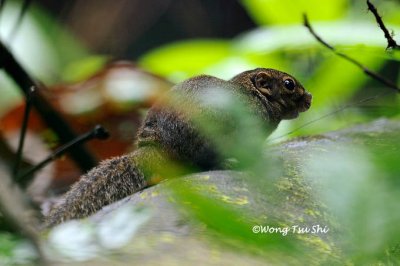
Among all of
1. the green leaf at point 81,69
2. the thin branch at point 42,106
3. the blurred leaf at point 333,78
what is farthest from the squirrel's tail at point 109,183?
the green leaf at point 81,69

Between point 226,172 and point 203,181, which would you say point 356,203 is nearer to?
point 203,181

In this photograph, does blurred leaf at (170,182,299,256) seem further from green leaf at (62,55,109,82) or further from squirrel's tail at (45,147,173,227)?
green leaf at (62,55,109,82)

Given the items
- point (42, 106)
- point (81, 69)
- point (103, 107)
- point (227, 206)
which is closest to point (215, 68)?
point (103, 107)

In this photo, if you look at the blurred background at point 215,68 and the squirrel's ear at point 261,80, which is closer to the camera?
the blurred background at point 215,68

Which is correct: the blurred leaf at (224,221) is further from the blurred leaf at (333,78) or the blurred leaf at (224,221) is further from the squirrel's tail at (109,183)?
the blurred leaf at (333,78)

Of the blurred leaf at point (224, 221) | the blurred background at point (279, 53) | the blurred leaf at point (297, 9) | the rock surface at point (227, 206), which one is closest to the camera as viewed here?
the blurred leaf at point (224, 221)

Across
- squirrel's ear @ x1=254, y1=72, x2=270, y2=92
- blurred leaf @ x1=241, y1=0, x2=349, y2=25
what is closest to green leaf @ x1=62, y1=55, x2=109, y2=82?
squirrel's ear @ x1=254, y1=72, x2=270, y2=92

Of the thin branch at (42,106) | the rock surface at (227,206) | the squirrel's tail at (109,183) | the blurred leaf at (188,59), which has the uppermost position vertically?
the blurred leaf at (188,59)
